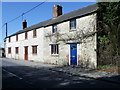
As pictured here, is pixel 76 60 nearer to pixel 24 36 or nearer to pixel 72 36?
pixel 72 36

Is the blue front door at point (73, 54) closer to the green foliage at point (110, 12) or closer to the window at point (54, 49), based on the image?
the window at point (54, 49)

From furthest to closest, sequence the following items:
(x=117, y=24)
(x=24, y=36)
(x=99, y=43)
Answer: (x=24, y=36)
(x=99, y=43)
(x=117, y=24)

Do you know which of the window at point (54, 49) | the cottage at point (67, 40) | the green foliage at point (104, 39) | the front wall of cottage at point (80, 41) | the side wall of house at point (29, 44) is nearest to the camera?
the green foliage at point (104, 39)

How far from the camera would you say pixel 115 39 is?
39.5 feet

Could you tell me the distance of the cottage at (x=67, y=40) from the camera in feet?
47.0

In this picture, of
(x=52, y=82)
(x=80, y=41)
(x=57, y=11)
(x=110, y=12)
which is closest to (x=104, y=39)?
(x=110, y=12)

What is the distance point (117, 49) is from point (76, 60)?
4.92 m

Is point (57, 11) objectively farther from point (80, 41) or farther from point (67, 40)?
point (80, 41)

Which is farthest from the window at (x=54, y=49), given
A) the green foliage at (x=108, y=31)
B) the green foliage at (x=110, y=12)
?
the green foliage at (x=110, y=12)

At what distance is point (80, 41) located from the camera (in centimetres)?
1523

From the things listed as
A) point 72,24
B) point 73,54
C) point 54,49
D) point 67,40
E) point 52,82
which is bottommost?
point 52,82

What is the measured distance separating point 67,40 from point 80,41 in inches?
81.9

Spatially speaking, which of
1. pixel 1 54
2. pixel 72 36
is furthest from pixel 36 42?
pixel 1 54

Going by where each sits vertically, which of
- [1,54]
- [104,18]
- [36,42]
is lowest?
[1,54]
